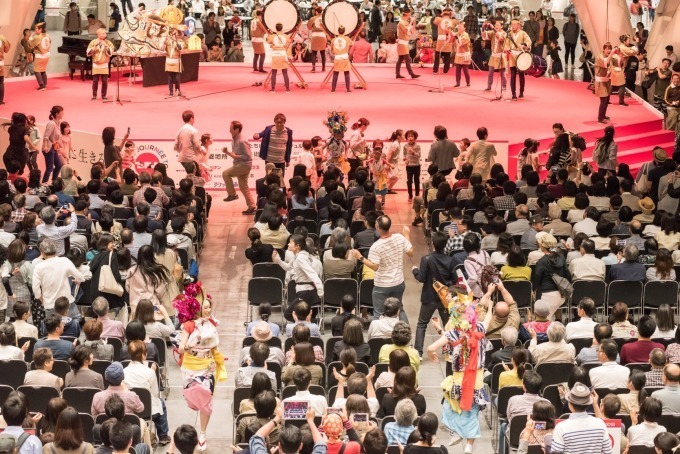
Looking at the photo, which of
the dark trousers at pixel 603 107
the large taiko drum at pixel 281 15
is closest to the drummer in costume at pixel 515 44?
the dark trousers at pixel 603 107

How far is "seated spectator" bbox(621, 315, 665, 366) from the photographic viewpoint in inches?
458

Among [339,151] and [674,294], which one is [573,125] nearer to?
[339,151]

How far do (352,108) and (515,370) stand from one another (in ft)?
48.4

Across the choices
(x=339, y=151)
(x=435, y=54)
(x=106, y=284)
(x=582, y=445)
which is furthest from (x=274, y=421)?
(x=435, y=54)

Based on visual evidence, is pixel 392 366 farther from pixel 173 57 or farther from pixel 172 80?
pixel 172 80

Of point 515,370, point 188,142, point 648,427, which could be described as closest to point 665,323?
point 515,370

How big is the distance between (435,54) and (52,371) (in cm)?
2021

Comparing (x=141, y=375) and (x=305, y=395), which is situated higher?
(x=305, y=395)

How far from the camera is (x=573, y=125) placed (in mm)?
24078

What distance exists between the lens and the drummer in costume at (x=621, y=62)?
80.6ft

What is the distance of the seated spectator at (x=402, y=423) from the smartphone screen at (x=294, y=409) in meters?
0.75

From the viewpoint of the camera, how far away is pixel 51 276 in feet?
43.3

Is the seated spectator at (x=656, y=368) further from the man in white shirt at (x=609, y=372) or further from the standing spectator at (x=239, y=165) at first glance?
the standing spectator at (x=239, y=165)

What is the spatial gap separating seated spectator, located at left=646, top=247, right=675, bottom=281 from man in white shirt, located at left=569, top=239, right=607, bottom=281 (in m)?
0.59
